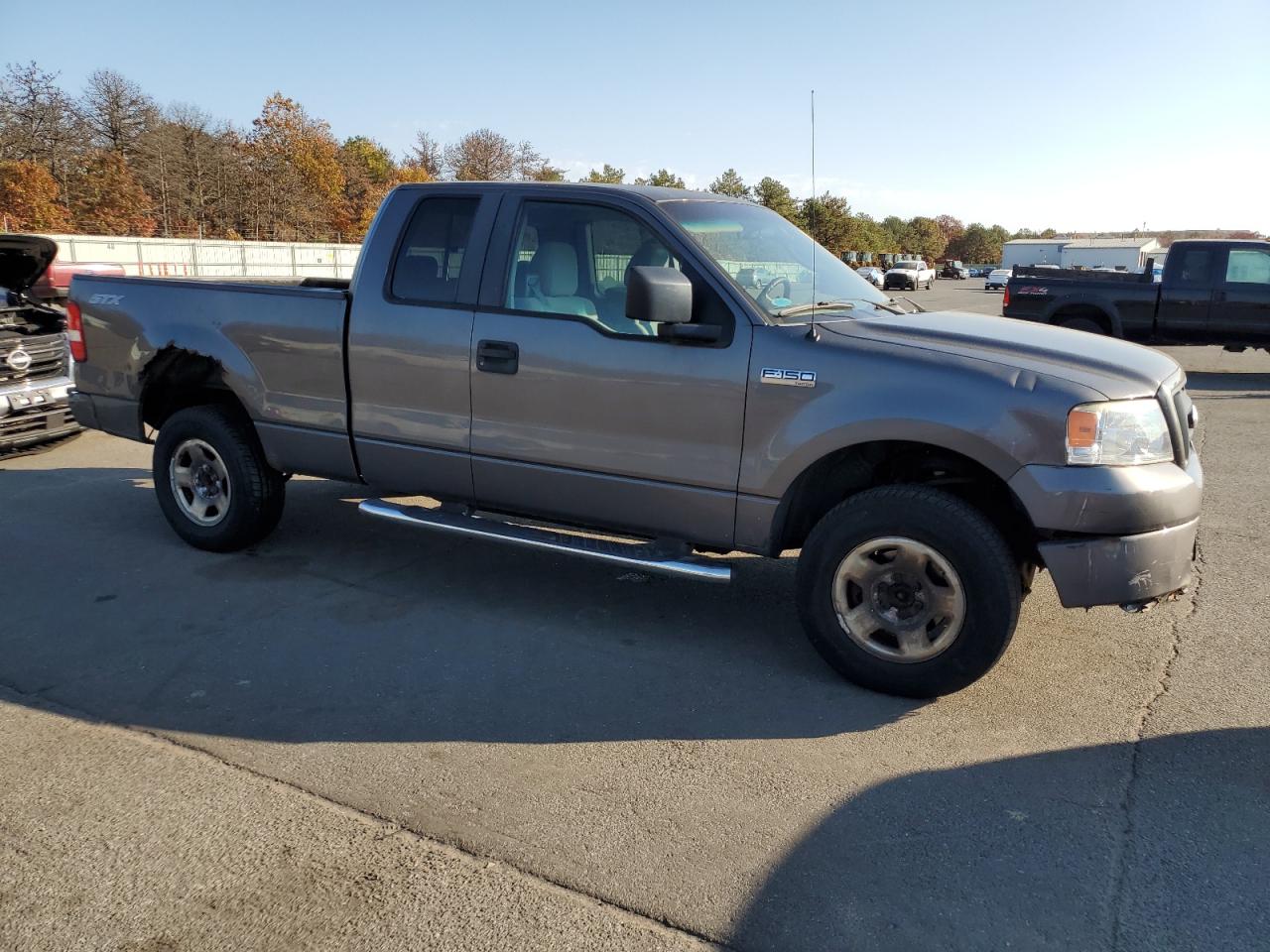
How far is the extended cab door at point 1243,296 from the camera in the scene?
1418 centimetres

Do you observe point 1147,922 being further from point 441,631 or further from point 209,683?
point 209,683

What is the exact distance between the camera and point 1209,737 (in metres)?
3.71

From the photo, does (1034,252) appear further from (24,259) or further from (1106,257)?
(24,259)

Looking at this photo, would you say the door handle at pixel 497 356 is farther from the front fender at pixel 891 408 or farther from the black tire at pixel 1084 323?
the black tire at pixel 1084 323

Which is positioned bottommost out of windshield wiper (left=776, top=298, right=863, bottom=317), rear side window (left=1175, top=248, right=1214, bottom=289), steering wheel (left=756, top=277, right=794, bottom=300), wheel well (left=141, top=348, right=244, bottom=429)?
wheel well (left=141, top=348, right=244, bottom=429)

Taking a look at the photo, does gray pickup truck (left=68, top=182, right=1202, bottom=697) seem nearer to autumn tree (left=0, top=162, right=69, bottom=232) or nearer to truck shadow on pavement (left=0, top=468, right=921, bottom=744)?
truck shadow on pavement (left=0, top=468, right=921, bottom=744)

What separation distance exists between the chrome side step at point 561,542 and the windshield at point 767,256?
1.12 metres

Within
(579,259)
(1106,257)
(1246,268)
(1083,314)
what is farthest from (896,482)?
(1106,257)

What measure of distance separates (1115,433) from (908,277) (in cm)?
5423

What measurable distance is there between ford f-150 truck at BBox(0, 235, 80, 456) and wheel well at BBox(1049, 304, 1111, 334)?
12115 mm

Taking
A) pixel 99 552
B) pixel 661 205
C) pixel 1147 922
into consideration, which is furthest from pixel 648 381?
pixel 99 552

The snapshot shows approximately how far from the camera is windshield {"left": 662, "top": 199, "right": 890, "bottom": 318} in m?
4.45

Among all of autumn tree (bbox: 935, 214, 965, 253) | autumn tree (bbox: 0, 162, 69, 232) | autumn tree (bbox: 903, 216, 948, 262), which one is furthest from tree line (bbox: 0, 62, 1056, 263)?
autumn tree (bbox: 935, 214, 965, 253)

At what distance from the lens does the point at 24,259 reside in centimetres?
854
